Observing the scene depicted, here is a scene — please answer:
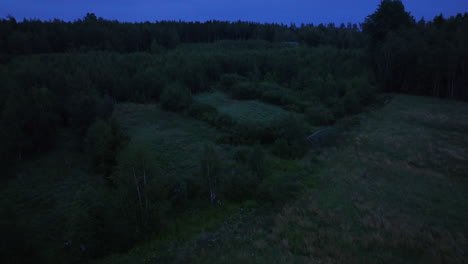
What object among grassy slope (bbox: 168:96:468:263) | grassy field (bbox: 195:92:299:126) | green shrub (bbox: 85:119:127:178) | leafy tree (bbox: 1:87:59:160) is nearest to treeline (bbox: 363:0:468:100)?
grassy slope (bbox: 168:96:468:263)

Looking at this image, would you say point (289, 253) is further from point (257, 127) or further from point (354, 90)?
point (354, 90)

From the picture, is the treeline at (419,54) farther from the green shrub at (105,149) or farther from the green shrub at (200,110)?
the green shrub at (105,149)

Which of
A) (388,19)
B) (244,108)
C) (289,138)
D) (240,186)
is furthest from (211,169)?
(388,19)

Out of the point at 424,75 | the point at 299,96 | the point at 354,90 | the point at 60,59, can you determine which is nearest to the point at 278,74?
the point at 299,96

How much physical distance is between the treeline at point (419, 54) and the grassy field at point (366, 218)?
25.4 m

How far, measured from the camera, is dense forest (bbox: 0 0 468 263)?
15055mm

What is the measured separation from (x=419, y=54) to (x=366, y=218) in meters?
47.7

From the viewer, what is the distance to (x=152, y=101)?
56875 millimetres

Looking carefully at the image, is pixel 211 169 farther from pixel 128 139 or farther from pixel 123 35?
pixel 123 35

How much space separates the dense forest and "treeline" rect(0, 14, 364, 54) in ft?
1.63

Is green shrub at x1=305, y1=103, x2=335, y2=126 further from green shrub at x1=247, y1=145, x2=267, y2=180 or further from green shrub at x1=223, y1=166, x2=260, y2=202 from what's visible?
green shrub at x1=223, y1=166, x2=260, y2=202

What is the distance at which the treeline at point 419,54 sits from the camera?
1806 inches

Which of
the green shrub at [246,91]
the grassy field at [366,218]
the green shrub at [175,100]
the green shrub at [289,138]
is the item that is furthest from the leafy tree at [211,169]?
the green shrub at [246,91]

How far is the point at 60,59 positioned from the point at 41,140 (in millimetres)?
35523
